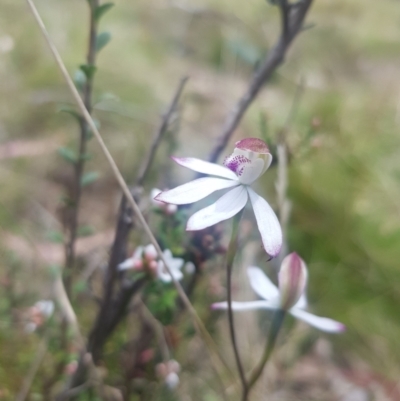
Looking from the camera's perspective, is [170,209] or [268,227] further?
[170,209]

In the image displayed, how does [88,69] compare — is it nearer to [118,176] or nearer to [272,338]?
[118,176]

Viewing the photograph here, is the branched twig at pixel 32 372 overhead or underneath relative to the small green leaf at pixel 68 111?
underneath

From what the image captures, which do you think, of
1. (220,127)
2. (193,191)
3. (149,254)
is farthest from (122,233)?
(220,127)

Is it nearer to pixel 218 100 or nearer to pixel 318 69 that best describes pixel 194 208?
pixel 218 100

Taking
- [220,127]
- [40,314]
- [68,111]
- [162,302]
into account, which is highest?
[68,111]

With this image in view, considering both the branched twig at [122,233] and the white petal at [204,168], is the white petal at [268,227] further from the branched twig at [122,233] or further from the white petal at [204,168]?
the branched twig at [122,233]

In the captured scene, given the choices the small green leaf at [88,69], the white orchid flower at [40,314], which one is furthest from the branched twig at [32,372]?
the small green leaf at [88,69]

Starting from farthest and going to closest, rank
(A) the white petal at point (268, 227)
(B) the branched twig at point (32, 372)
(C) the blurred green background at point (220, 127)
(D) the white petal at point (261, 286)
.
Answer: (C) the blurred green background at point (220, 127) < (B) the branched twig at point (32, 372) < (D) the white petal at point (261, 286) < (A) the white petal at point (268, 227)

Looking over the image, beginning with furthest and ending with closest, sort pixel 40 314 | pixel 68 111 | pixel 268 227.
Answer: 1. pixel 40 314
2. pixel 68 111
3. pixel 268 227
